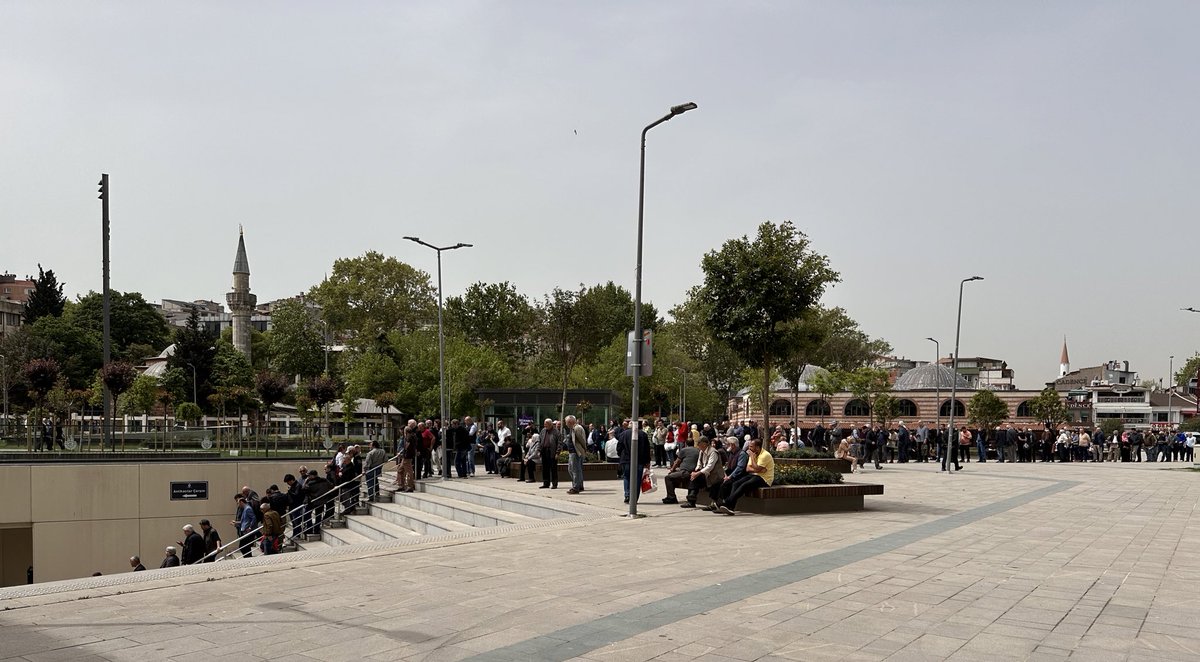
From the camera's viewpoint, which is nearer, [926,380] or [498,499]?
[498,499]

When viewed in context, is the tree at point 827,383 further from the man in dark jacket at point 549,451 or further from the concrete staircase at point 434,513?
the man in dark jacket at point 549,451

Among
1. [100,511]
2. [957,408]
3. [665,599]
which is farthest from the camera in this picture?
[957,408]

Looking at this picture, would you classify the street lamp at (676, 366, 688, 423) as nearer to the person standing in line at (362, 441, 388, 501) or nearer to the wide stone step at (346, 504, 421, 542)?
the person standing in line at (362, 441, 388, 501)

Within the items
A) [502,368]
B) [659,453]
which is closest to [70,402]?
[502,368]

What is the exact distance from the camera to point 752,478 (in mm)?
15023

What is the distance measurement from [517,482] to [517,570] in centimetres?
1244

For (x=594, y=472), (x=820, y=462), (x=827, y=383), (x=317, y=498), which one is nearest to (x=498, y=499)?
(x=317, y=498)

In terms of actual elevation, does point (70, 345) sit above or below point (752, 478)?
above

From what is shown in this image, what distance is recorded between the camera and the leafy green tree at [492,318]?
2822 inches

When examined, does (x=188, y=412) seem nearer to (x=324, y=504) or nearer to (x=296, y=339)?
(x=324, y=504)

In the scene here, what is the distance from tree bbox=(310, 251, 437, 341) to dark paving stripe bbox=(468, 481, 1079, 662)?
62.2m

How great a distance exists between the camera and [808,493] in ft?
50.5

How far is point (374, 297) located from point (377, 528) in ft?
181

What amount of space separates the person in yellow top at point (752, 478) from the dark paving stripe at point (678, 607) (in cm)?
Answer: 275
